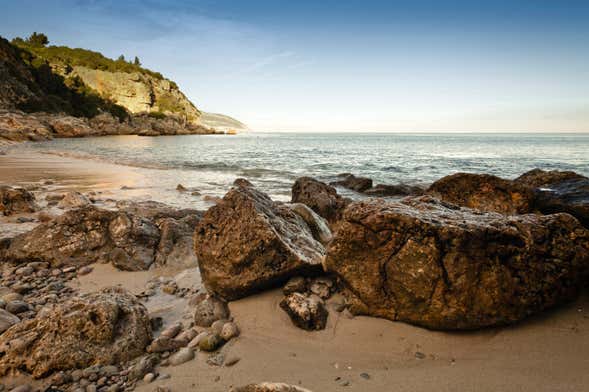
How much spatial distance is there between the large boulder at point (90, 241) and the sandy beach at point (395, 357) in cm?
185

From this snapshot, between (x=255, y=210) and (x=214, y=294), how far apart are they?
3.21 ft

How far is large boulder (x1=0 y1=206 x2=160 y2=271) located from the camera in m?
4.58

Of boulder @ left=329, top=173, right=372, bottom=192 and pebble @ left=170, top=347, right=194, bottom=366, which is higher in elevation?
boulder @ left=329, top=173, right=372, bottom=192

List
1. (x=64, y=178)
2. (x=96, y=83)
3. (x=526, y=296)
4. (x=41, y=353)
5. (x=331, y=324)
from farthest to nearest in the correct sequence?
(x=96, y=83)
(x=64, y=178)
(x=331, y=324)
(x=526, y=296)
(x=41, y=353)

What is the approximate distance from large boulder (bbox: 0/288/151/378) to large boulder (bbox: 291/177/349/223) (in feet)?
15.8

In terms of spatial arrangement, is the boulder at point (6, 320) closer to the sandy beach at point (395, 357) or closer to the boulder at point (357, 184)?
the sandy beach at point (395, 357)

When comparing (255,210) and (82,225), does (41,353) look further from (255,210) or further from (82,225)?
(82,225)

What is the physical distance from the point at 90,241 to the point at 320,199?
4.43 metres

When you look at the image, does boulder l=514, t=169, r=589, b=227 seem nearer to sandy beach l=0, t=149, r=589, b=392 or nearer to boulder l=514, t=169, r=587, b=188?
boulder l=514, t=169, r=587, b=188

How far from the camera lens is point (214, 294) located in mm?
3480

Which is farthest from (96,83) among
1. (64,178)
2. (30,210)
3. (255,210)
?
(255,210)

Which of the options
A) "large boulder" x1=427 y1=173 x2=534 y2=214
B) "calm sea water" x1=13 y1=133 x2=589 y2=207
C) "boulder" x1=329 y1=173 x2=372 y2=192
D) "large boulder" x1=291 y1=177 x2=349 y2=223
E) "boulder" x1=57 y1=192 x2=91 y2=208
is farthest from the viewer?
"calm sea water" x1=13 y1=133 x2=589 y2=207

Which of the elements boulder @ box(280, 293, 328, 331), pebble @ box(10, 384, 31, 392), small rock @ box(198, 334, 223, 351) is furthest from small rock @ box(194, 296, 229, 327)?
pebble @ box(10, 384, 31, 392)

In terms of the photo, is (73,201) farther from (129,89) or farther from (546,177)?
(129,89)
